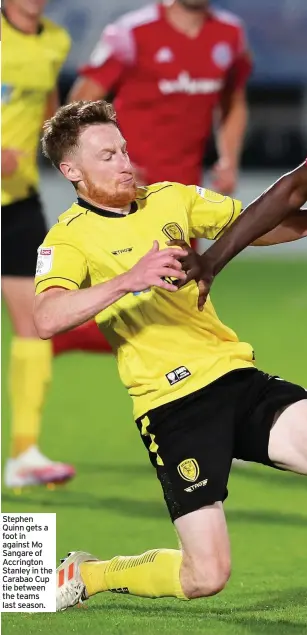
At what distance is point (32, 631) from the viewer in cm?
428

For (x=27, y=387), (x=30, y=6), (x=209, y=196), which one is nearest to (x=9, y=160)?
(x=30, y=6)

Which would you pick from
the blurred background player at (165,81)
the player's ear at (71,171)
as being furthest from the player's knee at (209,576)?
the blurred background player at (165,81)

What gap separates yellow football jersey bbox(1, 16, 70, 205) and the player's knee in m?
2.90

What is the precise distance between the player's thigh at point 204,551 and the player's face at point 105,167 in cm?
97

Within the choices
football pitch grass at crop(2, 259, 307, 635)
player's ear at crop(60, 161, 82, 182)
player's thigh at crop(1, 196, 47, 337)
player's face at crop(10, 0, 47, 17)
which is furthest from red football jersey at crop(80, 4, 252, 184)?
player's ear at crop(60, 161, 82, 182)

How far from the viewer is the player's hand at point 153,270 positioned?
12.6 feet

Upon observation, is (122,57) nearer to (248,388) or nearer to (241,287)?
(248,388)

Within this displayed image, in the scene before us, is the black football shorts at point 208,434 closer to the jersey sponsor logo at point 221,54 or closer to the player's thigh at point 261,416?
the player's thigh at point 261,416

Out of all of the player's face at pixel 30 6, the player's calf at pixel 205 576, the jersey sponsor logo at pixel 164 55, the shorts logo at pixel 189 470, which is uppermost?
the player's face at pixel 30 6

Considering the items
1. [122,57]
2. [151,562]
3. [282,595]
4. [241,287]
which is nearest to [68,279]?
[151,562]

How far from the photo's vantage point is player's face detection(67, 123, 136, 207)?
4.31 meters

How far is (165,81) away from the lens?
7.15 m

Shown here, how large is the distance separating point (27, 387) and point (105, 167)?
94.4 inches

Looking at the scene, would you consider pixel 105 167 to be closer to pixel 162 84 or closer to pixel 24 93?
pixel 24 93
